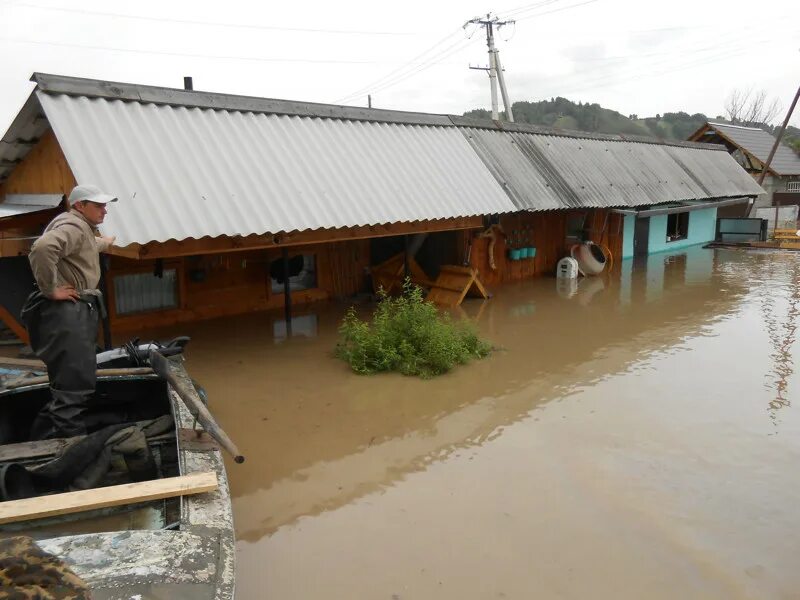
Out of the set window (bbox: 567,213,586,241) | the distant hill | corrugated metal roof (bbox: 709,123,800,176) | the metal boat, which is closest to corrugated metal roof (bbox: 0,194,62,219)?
the metal boat

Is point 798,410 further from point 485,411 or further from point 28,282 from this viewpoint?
point 28,282

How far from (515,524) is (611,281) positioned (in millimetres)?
11125

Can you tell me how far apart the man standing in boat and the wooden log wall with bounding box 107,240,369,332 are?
4.77 meters

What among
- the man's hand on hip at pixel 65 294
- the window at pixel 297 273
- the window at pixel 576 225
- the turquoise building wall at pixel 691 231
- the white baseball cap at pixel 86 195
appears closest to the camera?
the man's hand on hip at pixel 65 294

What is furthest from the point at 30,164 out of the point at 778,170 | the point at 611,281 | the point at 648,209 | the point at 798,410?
the point at 778,170

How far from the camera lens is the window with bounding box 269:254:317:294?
37.8 feet

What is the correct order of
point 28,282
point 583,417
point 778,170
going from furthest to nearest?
point 778,170 < point 28,282 < point 583,417

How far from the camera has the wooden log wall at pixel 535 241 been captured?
13.7 meters

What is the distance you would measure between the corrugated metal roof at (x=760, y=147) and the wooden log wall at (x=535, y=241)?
637 inches

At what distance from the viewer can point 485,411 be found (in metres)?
6.68

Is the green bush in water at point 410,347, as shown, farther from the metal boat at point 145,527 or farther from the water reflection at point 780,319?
the water reflection at point 780,319

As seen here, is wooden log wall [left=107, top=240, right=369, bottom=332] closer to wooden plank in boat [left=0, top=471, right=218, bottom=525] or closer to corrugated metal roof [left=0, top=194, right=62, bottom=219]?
corrugated metal roof [left=0, top=194, right=62, bottom=219]

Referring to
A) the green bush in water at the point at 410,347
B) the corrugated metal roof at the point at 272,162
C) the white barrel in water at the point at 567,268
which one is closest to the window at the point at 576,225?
the white barrel in water at the point at 567,268

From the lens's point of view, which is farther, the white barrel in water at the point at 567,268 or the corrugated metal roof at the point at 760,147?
the corrugated metal roof at the point at 760,147
